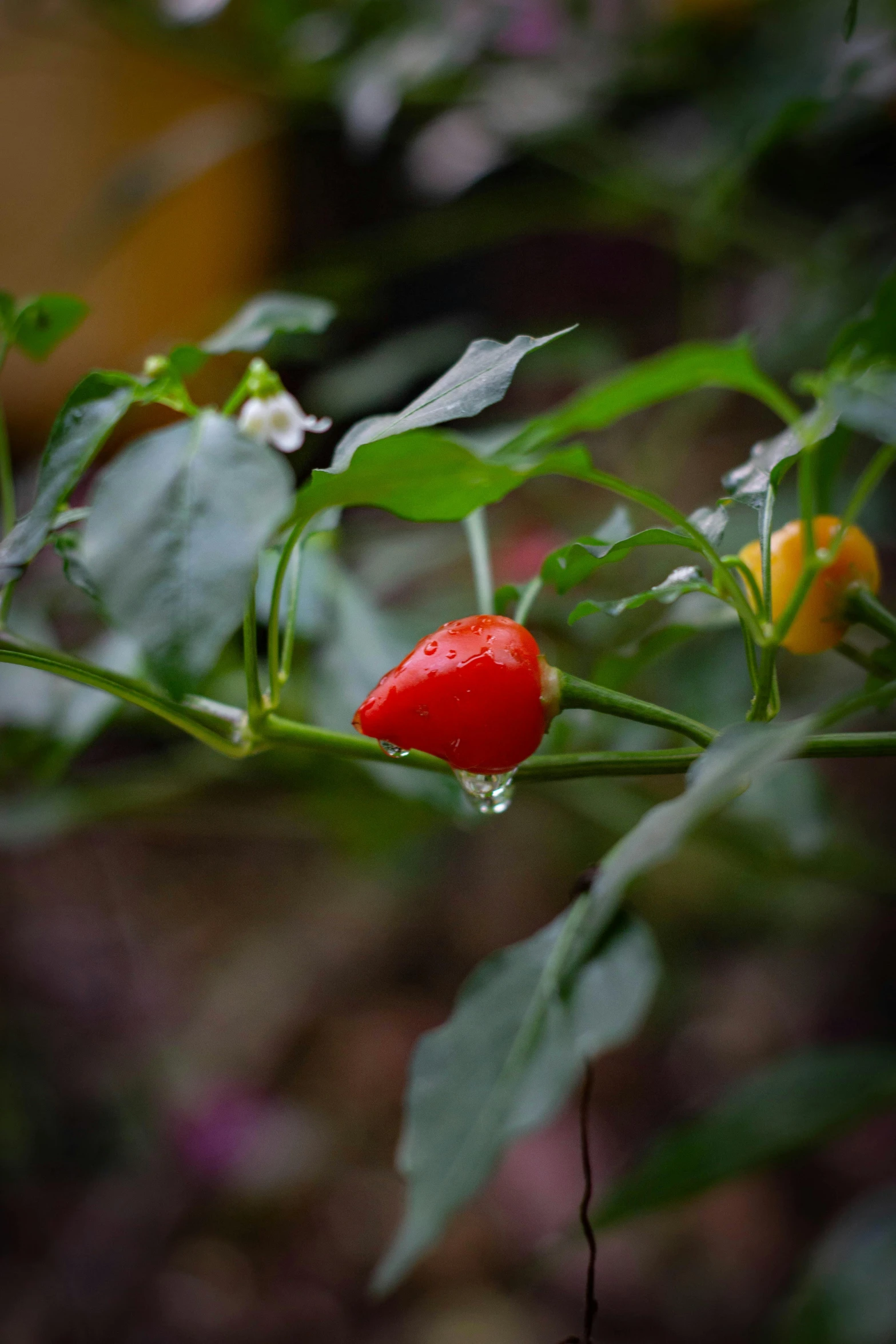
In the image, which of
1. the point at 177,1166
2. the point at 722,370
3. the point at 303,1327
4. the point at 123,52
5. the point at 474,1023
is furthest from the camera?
the point at 123,52

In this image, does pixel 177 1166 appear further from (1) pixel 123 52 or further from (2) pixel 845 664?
(1) pixel 123 52

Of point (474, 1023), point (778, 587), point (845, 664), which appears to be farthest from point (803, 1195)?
point (778, 587)

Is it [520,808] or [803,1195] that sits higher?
[520,808]

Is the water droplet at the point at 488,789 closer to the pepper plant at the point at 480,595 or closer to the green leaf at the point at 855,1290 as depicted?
the pepper plant at the point at 480,595

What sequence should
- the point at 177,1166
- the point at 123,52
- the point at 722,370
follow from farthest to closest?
the point at 123,52, the point at 177,1166, the point at 722,370

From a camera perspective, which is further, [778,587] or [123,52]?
[123,52]

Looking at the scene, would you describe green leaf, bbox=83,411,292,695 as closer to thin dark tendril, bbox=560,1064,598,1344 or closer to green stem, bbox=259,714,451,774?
green stem, bbox=259,714,451,774

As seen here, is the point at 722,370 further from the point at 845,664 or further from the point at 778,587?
the point at 845,664

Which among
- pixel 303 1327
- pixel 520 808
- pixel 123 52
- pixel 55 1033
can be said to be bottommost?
pixel 303 1327
